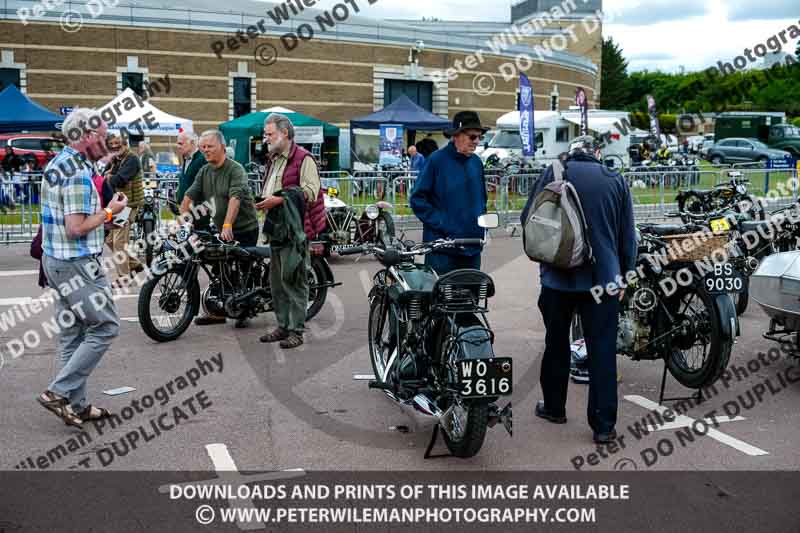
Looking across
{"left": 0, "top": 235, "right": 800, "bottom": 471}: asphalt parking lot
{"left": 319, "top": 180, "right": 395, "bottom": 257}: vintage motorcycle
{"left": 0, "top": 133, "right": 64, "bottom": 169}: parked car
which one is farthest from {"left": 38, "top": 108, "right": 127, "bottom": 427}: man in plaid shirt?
{"left": 0, "top": 133, "right": 64, "bottom": 169}: parked car

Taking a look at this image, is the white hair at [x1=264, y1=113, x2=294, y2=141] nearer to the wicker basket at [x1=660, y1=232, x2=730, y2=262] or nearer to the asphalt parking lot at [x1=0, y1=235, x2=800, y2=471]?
the asphalt parking lot at [x1=0, y1=235, x2=800, y2=471]

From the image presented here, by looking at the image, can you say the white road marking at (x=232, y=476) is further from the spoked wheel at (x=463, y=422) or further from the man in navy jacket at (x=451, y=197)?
the man in navy jacket at (x=451, y=197)

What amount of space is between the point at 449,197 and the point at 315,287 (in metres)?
2.76

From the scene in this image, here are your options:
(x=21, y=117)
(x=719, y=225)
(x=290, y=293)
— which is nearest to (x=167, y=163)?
(x=21, y=117)

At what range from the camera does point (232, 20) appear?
41156 mm

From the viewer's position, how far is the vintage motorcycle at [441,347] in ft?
16.4

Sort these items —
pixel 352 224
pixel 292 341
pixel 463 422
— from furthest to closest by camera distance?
pixel 352 224, pixel 292 341, pixel 463 422

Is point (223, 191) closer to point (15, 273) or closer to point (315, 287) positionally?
point (315, 287)

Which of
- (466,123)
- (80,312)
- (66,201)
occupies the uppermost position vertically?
(466,123)

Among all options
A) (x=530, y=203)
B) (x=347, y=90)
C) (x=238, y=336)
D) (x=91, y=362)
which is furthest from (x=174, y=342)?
(x=347, y=90)

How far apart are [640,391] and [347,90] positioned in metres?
40.4

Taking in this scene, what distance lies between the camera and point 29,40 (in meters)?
36.9

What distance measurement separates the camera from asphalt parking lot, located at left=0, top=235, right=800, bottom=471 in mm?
5316

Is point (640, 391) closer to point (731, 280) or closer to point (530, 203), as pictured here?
point (731, 280)
